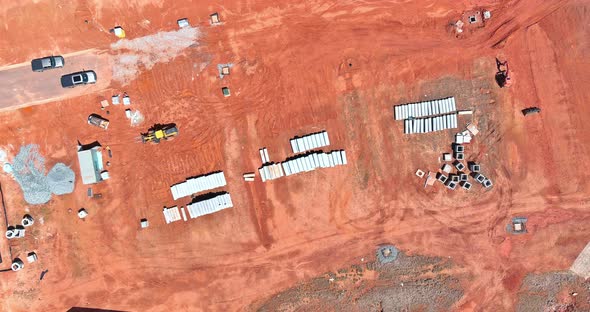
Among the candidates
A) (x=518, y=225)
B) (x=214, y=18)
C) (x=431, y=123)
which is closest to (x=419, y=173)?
(x=431, y=123)

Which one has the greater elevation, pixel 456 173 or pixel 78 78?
pixel 78 78

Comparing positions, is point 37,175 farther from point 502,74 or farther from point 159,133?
point 502,74

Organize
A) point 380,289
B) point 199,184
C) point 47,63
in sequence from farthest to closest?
1. point 380,289
2. point 199,184
3. point 47,63

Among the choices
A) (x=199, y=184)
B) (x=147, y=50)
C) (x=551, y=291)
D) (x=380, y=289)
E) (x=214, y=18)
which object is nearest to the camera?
(x=214, y=18)

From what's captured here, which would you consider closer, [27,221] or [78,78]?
[78,78]

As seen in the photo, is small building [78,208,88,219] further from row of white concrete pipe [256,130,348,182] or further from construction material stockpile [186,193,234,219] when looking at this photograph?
row of white concrete pipe [256,130,348,182]

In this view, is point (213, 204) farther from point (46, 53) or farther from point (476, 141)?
point (476, 141)
